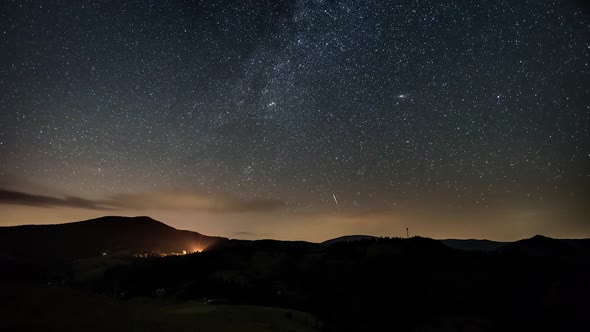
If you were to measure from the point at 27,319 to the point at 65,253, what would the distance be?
375 feet

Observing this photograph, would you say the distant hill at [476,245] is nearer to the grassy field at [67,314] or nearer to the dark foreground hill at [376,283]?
the dark foreground hill at [376,283]

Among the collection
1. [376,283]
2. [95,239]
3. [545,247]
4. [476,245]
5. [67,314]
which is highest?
[476,245]

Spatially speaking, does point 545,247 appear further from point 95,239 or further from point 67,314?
point 95,239

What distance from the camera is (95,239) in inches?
4906

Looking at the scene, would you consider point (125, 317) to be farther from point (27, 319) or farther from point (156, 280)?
point (156, 280)

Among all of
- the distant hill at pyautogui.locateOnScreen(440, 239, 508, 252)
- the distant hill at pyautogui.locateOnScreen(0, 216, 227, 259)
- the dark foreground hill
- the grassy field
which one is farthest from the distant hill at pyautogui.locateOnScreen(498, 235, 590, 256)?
the grassy field

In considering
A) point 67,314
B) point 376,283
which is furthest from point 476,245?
point 67,314

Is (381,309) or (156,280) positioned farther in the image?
(156,280)

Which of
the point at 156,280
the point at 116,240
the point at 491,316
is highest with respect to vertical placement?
the point at 116,240

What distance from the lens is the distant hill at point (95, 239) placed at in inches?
3996

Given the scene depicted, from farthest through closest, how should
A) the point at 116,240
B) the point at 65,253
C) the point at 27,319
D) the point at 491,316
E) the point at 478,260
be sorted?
the point at 116,240, the point at 65,253, the point at 478,260, the point at 491,316, the point at 27,319

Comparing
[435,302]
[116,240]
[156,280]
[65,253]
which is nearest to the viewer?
[435,302]

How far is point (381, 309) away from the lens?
131 ft

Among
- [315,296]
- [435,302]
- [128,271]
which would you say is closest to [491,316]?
[435,302]
